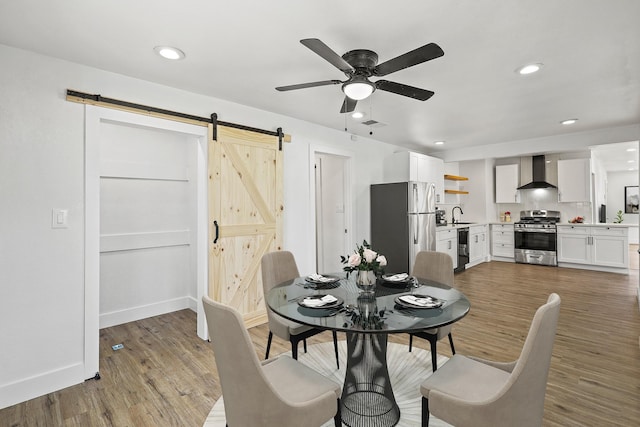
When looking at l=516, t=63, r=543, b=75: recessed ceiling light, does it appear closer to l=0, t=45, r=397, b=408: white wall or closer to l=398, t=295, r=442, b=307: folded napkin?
l=398, t=295, r=442, b=307: folded napkin

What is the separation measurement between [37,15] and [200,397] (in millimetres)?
2620

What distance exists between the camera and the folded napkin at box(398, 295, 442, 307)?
1.73m

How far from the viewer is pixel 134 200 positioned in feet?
12.4

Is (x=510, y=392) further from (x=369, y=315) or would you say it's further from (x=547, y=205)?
(x=547, y=205)

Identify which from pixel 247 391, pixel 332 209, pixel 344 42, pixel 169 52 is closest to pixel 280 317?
pixel 247 391

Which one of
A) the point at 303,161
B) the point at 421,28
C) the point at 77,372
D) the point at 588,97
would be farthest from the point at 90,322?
the point at 588,97

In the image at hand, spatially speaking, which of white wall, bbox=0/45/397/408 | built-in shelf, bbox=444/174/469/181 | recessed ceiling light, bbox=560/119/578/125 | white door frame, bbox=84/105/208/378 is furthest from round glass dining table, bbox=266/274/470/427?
built-in shelf, bbox=444/174/469/181

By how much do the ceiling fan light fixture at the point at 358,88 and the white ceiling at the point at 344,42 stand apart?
1.07 feet

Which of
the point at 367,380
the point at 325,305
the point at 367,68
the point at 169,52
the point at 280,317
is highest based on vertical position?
the point at 169,52

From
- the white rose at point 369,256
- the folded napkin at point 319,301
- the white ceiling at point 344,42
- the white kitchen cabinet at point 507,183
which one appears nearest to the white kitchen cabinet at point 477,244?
the white kitchen cabinet at point 507,183

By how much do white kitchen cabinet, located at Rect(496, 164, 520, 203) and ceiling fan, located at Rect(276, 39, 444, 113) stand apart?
6.20 meters

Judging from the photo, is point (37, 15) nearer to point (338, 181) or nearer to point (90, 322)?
point (90, 322)

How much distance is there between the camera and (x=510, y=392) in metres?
1.23

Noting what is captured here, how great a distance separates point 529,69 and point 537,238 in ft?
17.2
